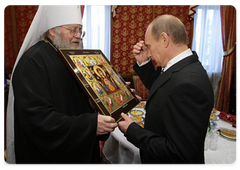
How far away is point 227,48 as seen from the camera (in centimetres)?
577

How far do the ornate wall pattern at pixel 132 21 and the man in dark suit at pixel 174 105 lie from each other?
4184 mm

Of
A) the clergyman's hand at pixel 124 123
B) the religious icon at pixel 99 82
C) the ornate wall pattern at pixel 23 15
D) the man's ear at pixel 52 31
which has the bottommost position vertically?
the clergyman's hand at pixel 124 123

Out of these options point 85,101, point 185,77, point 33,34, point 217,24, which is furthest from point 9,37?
point 217,24

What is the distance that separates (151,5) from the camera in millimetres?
5477

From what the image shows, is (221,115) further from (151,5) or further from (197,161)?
(151,5)

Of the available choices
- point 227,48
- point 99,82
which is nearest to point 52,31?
point 99,82

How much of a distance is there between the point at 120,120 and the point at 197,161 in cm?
65

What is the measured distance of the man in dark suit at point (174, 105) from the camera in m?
1.10

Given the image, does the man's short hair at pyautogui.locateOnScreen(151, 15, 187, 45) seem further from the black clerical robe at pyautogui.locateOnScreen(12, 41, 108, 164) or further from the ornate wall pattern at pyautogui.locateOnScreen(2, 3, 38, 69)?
the ornate wall pattern at pyautogui.locateOnScreen(2, 3, 38, 69)

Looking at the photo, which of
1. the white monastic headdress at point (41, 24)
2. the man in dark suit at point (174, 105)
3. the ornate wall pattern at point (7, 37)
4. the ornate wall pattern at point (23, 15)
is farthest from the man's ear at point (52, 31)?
the ornate wall pattern at point (23, 15)

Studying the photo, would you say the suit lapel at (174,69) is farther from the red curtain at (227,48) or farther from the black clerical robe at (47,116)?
the red curtain at (227,48)

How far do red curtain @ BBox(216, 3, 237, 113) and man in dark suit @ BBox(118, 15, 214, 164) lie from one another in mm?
5308

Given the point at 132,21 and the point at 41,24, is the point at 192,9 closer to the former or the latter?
the point at 132,21

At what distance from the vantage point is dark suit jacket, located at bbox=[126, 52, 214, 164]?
1.10 m
